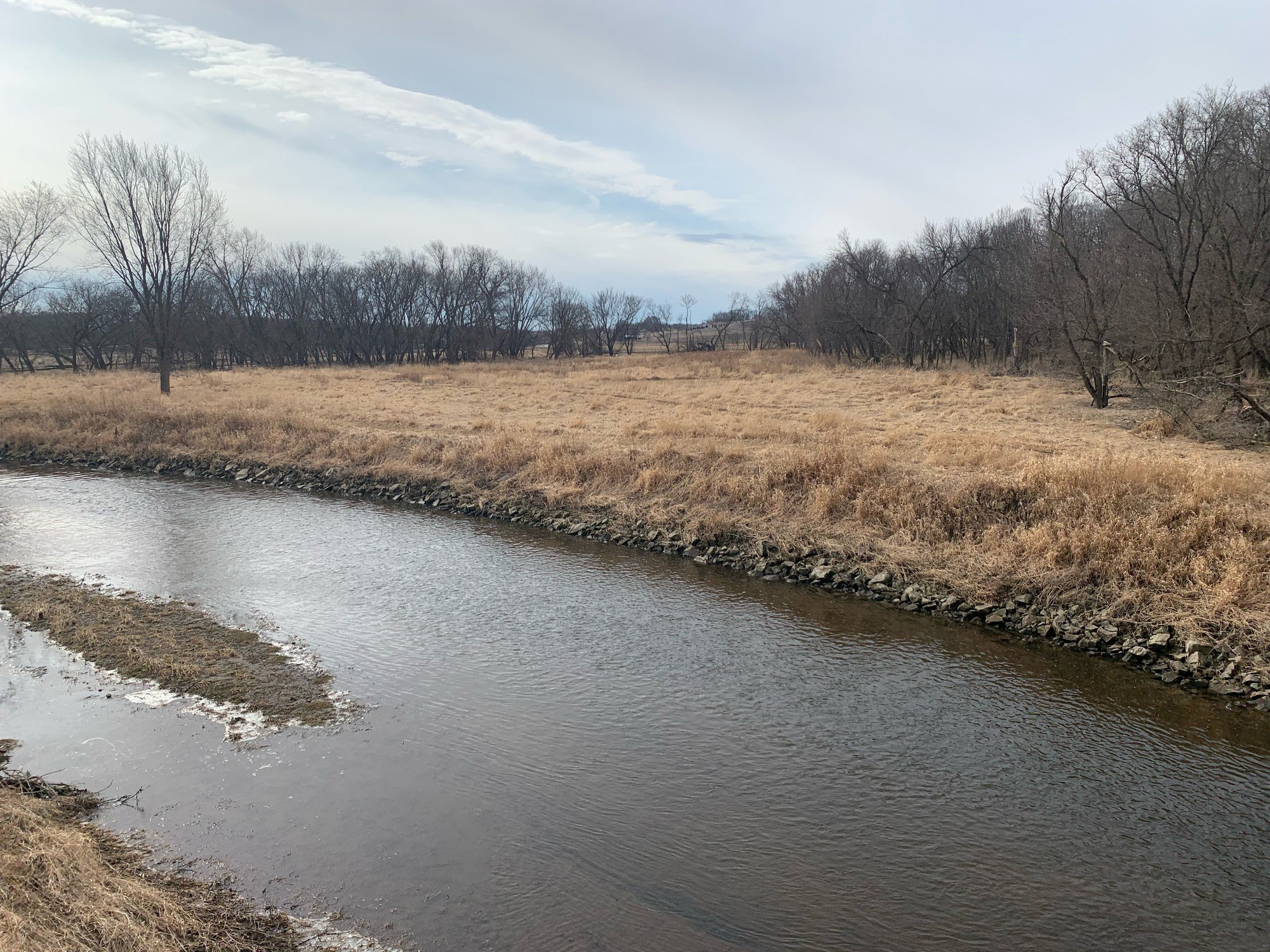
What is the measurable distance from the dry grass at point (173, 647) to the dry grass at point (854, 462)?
7417 millimetres

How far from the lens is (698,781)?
6402 millimetres

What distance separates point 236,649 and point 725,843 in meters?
6.01

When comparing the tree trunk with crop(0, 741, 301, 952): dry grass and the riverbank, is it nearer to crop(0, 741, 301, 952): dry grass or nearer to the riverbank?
the riverbank

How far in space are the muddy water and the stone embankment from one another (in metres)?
0.41

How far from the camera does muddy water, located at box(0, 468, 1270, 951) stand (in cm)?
490

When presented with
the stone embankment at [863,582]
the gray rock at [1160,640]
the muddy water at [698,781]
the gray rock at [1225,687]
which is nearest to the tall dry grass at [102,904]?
the muddy water at [698,781]

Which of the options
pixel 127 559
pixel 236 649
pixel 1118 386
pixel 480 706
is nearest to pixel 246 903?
pixel 480 706

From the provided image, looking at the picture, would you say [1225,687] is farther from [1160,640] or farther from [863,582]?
[863,582]

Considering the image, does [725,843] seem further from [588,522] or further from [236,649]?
[588,522]

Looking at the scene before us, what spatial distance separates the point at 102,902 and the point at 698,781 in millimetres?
4059

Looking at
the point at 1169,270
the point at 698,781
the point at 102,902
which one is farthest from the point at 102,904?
the point at 1169,270

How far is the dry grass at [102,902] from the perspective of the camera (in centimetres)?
402

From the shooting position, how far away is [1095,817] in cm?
→ 599

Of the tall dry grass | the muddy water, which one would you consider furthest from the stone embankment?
the tall dry grass
